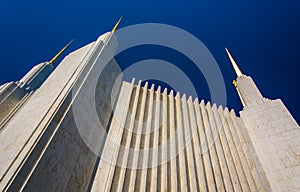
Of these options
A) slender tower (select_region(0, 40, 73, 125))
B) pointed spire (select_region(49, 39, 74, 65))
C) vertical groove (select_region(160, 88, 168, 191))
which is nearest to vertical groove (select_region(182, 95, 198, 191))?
vertical groove (select_region(160, 88, 168, 191))

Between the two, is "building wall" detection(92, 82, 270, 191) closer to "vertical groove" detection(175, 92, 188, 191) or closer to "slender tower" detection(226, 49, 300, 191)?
"vertical groove" detection(175, 92, 188, 191)

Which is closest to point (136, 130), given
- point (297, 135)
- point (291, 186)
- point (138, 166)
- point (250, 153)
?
point (138, 166)

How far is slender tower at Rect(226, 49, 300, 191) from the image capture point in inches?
343

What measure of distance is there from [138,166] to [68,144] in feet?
7.68

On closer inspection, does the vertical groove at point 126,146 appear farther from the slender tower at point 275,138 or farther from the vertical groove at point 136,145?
the slender tower at point 275,138

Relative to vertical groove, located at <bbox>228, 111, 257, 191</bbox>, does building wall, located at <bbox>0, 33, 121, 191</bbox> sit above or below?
below

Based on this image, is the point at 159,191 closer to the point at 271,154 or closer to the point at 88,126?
the point at 88,126

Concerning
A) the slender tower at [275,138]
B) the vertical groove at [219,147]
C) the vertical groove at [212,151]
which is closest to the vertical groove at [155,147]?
the vertical groove at [212,151]

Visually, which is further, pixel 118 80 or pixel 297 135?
pixel 118 80

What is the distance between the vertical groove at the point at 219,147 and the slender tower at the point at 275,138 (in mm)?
1754

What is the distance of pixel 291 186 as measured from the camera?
834 cm

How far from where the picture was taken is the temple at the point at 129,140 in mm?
5527

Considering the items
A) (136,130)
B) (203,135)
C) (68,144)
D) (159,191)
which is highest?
(203,135)

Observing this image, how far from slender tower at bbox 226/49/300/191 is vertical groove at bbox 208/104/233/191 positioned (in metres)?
1.75
